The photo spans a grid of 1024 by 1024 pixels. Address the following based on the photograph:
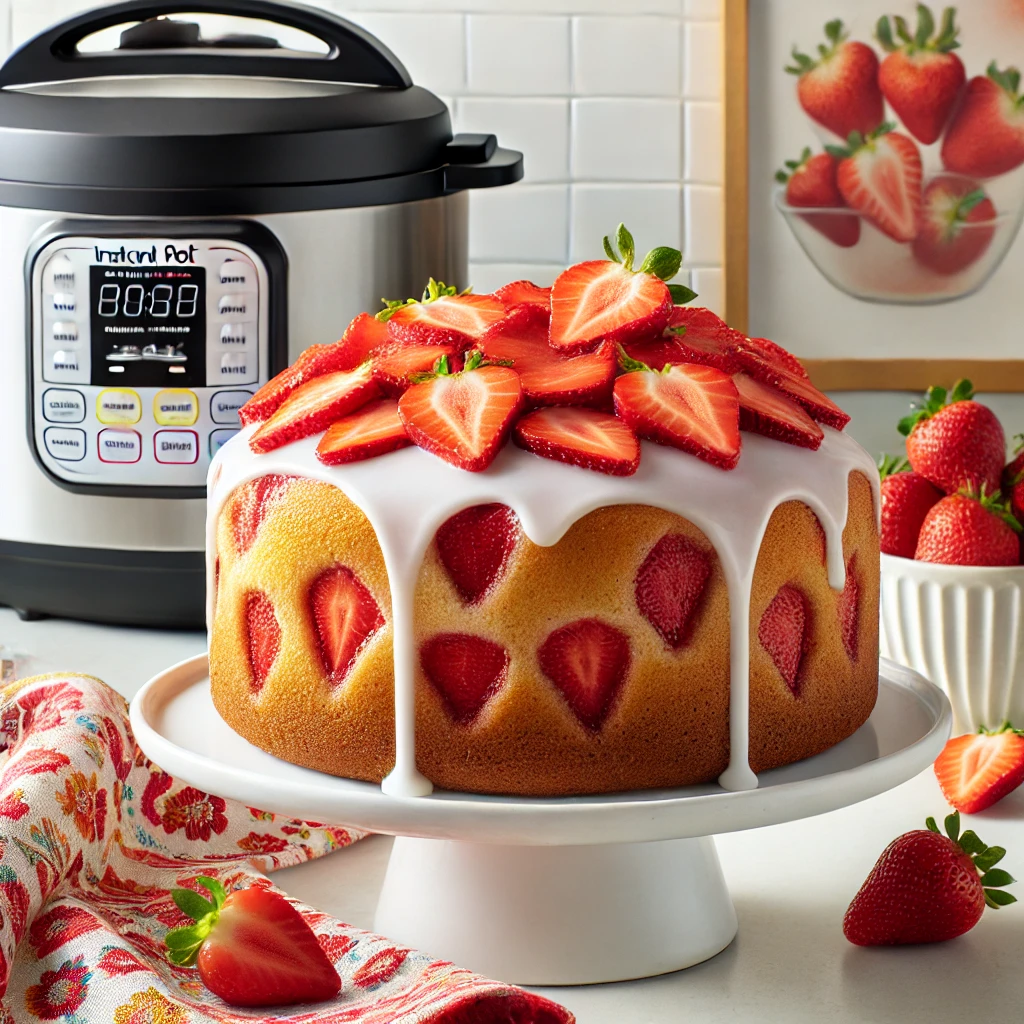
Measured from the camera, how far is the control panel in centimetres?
109

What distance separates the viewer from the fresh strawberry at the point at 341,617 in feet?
2.22

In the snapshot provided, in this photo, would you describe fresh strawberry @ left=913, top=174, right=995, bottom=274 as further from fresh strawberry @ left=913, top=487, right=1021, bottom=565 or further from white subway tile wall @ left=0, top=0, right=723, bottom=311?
fresh strawberry @ left=913, top=487, right=1021, bottom=565

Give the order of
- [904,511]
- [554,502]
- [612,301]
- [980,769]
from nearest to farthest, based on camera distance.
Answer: [554,502] → [612,301] → [980,769] → [904,511]

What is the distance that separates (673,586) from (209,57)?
0.66 metres

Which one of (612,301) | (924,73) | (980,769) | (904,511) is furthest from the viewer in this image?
(924,73)

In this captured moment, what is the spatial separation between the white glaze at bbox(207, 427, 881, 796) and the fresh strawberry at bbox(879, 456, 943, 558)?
399 mm

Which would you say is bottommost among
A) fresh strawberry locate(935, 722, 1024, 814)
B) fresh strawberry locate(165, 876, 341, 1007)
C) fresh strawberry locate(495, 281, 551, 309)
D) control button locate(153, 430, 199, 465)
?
fresh strawberry locate(935, 722, 1024, 814)

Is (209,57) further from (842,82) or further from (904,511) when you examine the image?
(842,82)

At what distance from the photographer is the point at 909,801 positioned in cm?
96

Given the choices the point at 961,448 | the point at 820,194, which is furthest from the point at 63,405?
the point at 820,194

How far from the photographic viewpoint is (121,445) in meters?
1.12

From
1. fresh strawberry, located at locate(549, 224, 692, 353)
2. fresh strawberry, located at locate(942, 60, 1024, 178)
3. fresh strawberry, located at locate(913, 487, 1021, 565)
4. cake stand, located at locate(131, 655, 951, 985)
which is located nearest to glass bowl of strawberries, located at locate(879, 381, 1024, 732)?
fresh strawberry, located at locate(913, 487, 1021, 565)

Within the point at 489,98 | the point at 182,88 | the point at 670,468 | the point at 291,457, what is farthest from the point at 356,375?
the point at 489,98

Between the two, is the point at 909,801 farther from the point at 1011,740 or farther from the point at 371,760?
the point at 371,760
